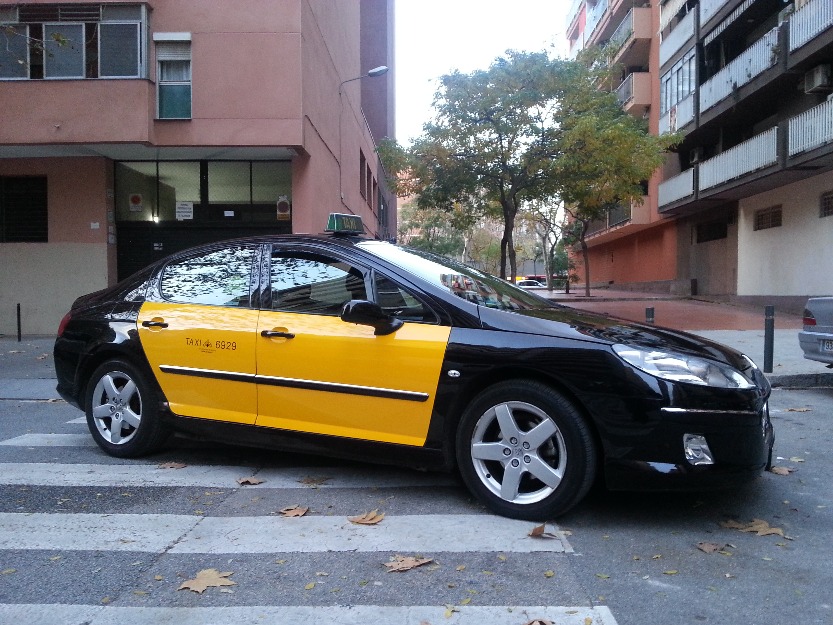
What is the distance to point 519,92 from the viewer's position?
19.8 m

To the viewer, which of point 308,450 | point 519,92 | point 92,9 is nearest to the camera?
point 308,450

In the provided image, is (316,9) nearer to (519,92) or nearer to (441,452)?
(519,92)

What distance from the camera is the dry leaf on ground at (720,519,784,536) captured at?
12.8ft

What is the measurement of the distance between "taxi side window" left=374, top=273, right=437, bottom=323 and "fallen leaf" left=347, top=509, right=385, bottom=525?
1.12m

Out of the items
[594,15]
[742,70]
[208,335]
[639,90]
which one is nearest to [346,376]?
[208,335]

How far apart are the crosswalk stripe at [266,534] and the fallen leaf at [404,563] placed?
0.11m

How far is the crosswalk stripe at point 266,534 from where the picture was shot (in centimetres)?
370

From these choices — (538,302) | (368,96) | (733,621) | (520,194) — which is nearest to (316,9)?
(520,194)

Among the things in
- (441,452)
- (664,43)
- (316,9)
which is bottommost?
(441,452)

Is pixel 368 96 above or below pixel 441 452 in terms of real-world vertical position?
above

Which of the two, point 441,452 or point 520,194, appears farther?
point 520,194

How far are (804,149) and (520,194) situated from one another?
7.75 metres

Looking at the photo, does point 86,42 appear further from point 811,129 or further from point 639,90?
point 639,90

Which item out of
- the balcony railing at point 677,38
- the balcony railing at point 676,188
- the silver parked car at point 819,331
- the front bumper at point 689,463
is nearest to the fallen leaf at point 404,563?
the front bumper at point 689,463
